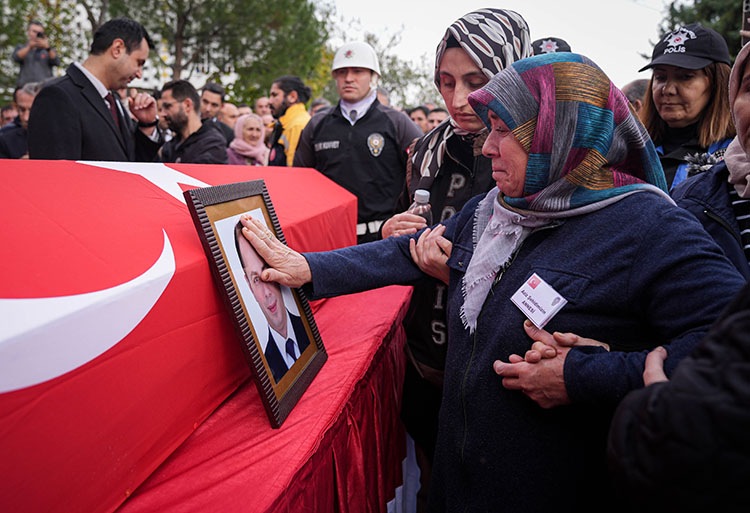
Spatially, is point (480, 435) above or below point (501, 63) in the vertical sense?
below

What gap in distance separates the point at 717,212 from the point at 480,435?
42.9 inches

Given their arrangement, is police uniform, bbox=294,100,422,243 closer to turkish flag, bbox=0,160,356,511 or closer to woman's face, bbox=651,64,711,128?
woman's face, bbox=651,64,711,128

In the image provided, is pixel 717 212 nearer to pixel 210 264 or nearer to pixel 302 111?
pixel 210 264

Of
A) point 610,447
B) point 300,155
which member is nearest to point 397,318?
point 610,447

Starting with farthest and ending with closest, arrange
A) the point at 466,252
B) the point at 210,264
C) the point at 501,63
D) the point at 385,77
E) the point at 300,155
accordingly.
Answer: the point at 385,77 → the point at 300,155 → the point at 501,63 → the point at 466,252 → the point at 210,264

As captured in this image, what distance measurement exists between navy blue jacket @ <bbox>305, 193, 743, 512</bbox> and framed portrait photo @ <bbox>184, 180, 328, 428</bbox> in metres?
0.44

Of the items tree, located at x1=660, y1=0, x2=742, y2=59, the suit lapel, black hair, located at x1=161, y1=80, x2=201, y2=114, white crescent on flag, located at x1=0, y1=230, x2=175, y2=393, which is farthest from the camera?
tree, located at x1=660, y1=0, x2=742, y2=59

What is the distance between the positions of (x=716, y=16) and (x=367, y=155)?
13854 millimetres

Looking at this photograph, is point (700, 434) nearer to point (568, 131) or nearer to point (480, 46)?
point (568, 131)

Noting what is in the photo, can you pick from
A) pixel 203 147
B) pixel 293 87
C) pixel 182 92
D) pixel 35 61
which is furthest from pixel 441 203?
pixel 35 61

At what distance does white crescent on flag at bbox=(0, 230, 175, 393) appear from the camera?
0.71 m

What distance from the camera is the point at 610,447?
0.72 meters

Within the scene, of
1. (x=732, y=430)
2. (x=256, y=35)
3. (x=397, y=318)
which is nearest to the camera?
(x=732, y=430)

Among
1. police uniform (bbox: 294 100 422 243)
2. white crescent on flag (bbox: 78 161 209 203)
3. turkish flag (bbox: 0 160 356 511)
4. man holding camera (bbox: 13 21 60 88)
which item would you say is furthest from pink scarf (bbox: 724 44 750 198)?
man holding camera (bbox: 13 21 60 88)
